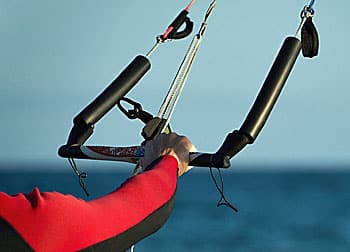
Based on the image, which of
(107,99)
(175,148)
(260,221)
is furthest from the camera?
(260,221)

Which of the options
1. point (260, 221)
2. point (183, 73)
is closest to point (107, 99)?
point (183, 73)

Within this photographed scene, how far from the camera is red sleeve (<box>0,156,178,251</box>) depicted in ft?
7.50

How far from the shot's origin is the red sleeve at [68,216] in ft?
7.50

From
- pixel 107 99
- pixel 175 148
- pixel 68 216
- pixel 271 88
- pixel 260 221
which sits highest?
pixel 260 221

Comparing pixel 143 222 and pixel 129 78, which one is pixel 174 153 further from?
pixel 129 78

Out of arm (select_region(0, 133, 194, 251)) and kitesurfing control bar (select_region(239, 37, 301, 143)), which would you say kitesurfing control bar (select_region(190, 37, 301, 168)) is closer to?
kitesurfing control bar (select_region(239, 37, 301, 143))

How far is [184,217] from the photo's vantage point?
25.7 meters

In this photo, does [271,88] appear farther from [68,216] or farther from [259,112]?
[68,216]

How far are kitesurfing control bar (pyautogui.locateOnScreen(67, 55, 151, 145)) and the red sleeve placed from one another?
707 millimetres

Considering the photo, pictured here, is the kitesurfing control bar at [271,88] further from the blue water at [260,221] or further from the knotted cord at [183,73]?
the blue water at [260,221]

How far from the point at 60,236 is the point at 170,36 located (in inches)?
55.7

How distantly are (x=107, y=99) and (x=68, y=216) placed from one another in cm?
104

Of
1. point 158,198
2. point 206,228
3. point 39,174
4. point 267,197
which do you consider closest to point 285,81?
point 158,198

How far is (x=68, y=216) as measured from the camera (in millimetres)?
2328
